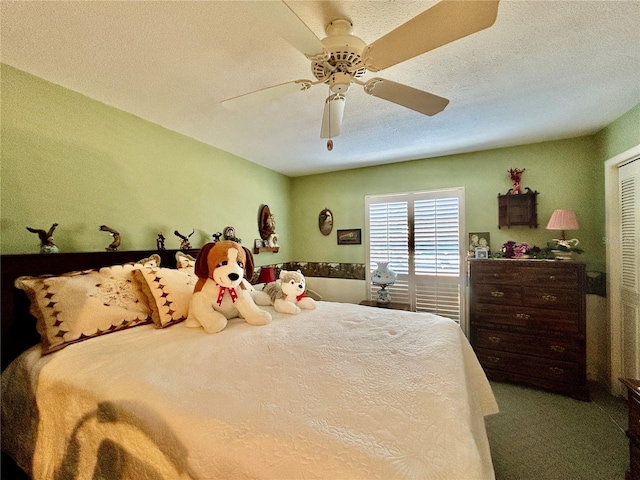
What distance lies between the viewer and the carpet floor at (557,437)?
1.61 m

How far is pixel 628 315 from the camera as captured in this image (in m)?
2.24

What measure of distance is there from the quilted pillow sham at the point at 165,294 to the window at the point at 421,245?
2.51 metres

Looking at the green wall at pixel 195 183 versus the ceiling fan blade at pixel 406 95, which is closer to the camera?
the ceiling fan blade at pixel 406 95

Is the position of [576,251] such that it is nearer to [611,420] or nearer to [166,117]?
[611,420]

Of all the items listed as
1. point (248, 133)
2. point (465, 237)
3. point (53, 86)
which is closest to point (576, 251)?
point (465, 237)

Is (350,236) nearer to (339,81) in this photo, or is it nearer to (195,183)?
(195,183)

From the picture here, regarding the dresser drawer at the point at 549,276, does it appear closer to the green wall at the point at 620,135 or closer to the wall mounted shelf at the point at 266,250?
the green wall at the point at 620,135

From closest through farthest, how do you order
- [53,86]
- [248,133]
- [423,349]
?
[423,349], [53,86], [248,133]

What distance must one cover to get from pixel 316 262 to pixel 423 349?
2800 mm

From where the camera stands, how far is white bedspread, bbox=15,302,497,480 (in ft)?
2.25

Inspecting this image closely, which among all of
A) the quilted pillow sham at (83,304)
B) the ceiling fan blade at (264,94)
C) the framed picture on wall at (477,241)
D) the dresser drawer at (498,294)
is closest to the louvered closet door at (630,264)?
the dresser drawer at (498,294)

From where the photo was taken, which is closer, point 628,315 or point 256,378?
point 256,378

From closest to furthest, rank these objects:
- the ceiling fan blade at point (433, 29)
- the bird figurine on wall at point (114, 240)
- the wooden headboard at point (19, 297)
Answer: the ceiling fan blade at point (433, 29) → the wooden headboard at point (19, 297) → the bird figurine on wall at point (114, 240)

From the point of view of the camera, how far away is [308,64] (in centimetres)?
150
